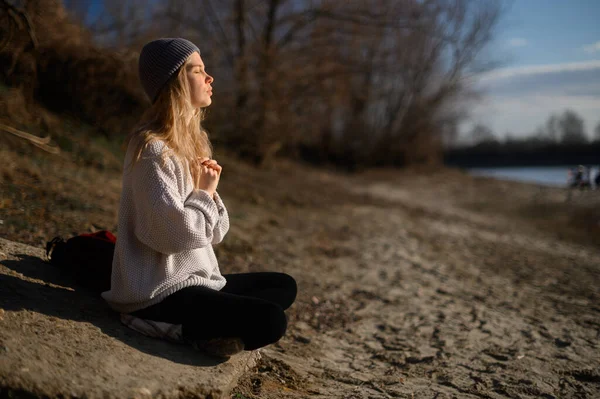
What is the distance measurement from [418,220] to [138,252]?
7.50m

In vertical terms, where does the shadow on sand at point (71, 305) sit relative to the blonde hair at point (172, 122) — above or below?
below

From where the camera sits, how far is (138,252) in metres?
2.51

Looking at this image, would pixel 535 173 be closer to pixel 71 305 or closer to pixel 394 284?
pixel 394 284

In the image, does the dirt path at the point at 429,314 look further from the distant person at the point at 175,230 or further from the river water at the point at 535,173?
the river water at the point at 535,173

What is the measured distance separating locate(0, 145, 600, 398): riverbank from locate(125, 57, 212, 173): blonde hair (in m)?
0.90

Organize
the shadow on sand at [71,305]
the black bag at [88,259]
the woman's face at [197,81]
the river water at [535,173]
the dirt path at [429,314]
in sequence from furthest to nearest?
the river water at [535,173]
the dirt path at [429,314]
the black bag at [88,259]
the woman's face at [197,81]
the shadow on sand at [71,305]

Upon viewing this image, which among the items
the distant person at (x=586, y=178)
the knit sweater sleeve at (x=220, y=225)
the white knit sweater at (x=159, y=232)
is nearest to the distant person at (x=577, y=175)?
the distant person at (x=586, y=178)

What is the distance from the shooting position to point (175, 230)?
2.39 m

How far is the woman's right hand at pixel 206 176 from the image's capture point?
8.50 feet

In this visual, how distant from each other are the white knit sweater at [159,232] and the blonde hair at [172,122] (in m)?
0.05

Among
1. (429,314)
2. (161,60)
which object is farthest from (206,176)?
(429,314)

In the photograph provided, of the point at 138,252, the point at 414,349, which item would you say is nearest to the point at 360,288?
the point at 414,349

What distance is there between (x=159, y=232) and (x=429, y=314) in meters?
2.78

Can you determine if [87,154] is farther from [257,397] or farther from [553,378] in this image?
[553,378]
